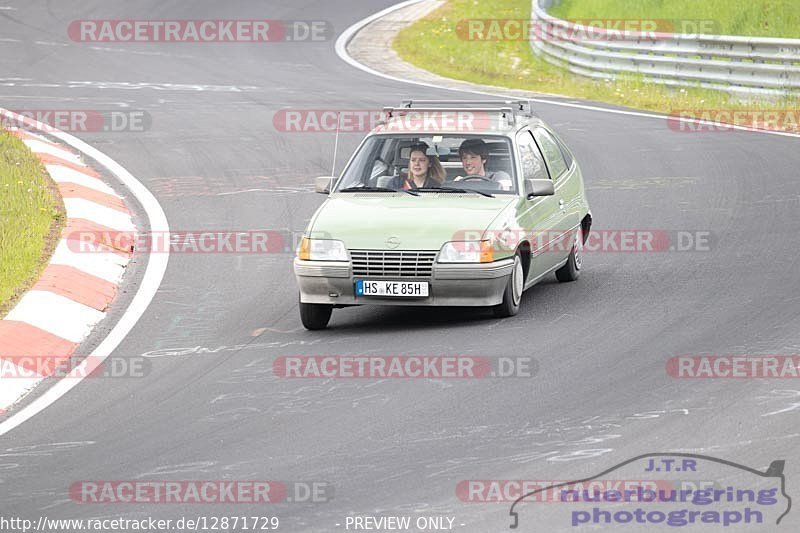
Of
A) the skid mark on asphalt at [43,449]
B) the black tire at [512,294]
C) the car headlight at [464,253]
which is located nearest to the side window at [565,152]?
the black tire at [512,294]

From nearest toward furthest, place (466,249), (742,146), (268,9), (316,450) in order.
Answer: (316,450) < (466,249) < (742,146) < (268,9)

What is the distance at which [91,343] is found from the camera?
1055 centimetres

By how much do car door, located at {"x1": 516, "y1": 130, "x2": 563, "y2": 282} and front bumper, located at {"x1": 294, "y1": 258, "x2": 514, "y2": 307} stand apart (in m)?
0.68

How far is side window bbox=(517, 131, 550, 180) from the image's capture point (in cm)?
1173

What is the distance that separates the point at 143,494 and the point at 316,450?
1035 mm

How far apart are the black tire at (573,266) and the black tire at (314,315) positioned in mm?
2426

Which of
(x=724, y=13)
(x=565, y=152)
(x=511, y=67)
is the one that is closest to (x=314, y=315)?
(x=565, y=152)

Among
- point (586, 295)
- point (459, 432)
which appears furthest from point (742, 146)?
point (459, 432)

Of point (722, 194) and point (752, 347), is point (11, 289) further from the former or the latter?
point (722, 194)

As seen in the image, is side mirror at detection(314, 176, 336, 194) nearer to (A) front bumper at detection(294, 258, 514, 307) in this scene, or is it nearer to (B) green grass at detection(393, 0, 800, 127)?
(A) front bumper at detection(294, 258, 514, 307)

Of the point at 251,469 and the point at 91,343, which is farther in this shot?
the point at 91,343

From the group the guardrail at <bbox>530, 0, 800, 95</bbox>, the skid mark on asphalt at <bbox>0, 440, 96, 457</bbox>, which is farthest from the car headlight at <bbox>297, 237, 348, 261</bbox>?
the guardrail at <bbox>530, 0, 800, 95</bbox>

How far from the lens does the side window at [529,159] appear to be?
11.7m

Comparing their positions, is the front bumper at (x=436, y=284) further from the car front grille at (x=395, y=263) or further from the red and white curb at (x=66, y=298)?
the red and white curb at (x=66, y=298)
